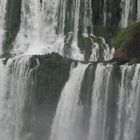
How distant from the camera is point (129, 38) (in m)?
44.4

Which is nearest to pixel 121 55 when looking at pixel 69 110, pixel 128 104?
pixel 69 110

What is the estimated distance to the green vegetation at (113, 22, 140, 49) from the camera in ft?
145

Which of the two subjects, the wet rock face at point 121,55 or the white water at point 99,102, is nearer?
the white water at point 99,102

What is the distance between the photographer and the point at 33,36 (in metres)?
56.8

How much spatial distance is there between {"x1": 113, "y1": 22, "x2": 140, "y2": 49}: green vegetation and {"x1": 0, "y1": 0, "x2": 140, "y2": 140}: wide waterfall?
0.13 m

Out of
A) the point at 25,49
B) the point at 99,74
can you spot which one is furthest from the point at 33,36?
the point at 99,74

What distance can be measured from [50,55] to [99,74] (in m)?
6.22

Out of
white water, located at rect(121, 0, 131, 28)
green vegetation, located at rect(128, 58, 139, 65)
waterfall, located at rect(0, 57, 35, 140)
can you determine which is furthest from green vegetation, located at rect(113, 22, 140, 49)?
white water, located at rect(121, 0, 131, 28)

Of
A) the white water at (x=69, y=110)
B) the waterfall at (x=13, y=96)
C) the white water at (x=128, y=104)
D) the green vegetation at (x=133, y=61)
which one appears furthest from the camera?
the waterfall at (x=13, y=96)

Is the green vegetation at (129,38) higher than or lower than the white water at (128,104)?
higher

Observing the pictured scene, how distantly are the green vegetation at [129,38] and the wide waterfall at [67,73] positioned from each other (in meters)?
0.13

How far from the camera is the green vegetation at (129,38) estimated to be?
44.3 meters

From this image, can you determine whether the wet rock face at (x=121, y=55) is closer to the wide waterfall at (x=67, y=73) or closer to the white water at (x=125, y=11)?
the wide waterfall at (x=67, y=73)

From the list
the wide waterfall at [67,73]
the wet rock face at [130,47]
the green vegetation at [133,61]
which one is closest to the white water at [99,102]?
→ the wide waterfall at [67,73]
